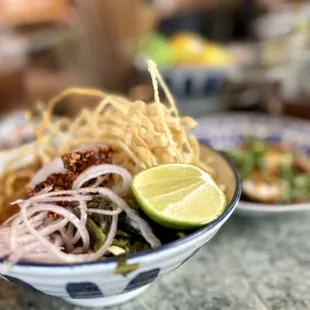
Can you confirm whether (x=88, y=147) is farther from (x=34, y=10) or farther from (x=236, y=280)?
(x=34, y=10)

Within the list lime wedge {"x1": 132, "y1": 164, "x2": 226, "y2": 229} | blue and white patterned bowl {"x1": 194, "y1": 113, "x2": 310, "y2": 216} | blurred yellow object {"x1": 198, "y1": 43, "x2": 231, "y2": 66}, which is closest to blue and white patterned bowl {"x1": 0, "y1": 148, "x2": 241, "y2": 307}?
lime wedge {"x1": 132, "y1": 164, "x2": 226, "y2": 229}

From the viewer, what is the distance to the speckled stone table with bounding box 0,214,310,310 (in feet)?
2.41

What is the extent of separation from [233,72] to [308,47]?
40cm

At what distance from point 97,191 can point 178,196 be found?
11cm

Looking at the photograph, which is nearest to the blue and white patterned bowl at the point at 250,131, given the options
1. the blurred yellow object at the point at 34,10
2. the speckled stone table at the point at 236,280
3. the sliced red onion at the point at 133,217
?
the speckled stone table at the point at 236,280

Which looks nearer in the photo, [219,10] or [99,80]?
[99,80]

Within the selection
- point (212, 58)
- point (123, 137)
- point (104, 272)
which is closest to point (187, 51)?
point (212, 58)

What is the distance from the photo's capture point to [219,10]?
162 inches

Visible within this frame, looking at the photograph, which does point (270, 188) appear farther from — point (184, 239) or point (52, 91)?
point (52, 91)

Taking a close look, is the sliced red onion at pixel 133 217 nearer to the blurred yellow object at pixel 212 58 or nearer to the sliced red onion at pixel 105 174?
the sliced red onion at pixel 105 174

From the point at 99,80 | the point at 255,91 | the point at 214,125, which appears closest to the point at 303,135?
the point at 214,125

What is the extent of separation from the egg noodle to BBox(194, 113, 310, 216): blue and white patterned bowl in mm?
422

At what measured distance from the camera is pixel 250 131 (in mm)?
1307

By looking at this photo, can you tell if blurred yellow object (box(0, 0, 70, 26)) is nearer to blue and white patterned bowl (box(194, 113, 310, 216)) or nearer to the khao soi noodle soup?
blue and white patterned bowl (box(194, 113, 310, 216))
